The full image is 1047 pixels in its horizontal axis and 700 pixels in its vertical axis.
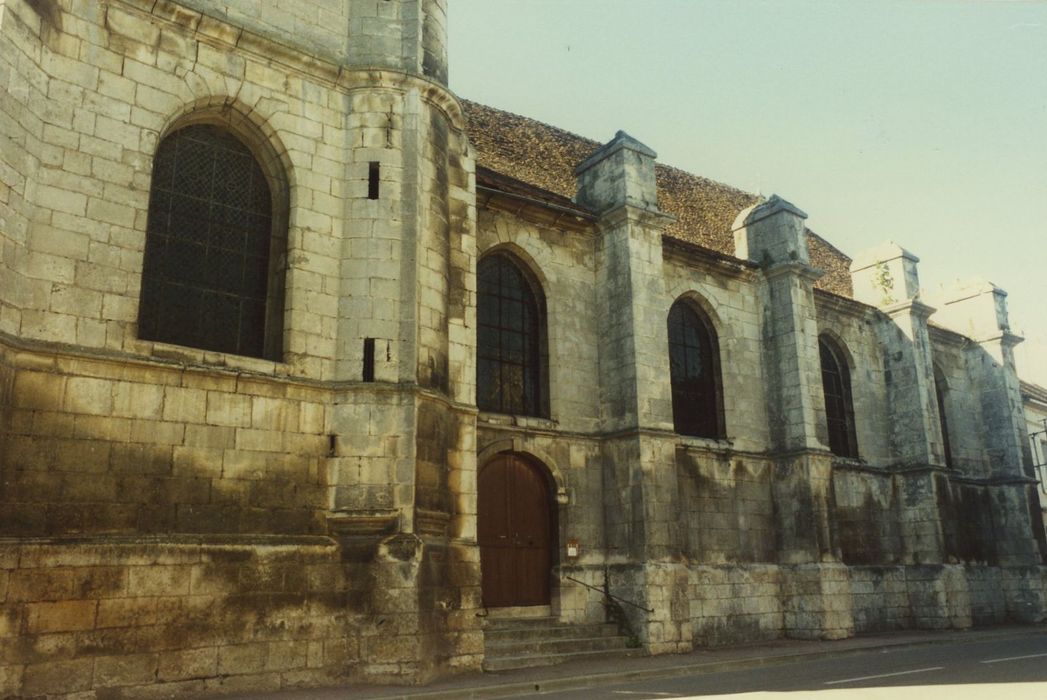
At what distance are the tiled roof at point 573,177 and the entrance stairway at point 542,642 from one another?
7.98 m

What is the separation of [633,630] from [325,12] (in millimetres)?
10085

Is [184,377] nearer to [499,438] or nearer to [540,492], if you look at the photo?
[499,438]

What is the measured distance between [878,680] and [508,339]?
298 inches

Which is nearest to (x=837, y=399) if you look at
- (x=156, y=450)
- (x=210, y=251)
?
(x=210, y=251)

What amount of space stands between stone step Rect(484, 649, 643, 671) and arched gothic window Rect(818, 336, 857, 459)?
29.0 ft

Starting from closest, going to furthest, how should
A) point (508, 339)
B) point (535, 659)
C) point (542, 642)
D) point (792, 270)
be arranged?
point (535, 659) < point (542, 642) < point (508, 339) < point (792, 270)

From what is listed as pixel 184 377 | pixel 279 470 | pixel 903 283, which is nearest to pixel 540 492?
pixel 279 470

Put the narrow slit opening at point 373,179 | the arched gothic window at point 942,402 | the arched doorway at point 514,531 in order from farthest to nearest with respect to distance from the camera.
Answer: the arched gothic window at point 942,402, the arched doorway at point 514,531, the narrow slit opening at point 373,179

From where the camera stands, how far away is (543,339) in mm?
14750

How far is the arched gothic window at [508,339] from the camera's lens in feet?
46.0

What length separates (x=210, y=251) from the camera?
392 inches

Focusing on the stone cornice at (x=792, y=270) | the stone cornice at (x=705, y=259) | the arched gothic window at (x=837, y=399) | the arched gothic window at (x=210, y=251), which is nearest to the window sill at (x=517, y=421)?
the arched gothic window at (x=210, y=251)

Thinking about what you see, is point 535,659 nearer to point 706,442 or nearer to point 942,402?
point 706,442

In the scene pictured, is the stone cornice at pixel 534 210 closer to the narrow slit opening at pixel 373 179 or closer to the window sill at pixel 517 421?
the narrow slit opening at pixel 373 179
